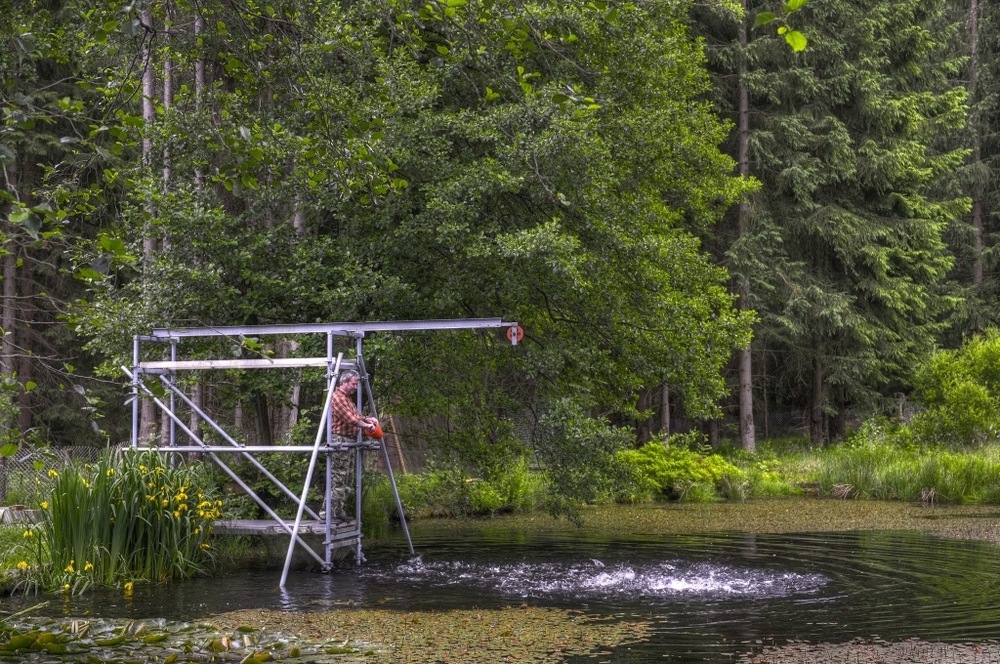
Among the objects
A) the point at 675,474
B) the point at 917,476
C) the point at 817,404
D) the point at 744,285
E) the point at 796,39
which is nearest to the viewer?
the point at 796,39

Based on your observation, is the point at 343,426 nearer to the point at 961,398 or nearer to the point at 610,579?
the point at 610,579

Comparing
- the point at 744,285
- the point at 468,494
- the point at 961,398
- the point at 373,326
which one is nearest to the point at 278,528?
the point at 373,326

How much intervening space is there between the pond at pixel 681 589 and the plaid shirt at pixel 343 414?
4.74 feet

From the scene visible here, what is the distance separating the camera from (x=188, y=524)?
11406 mm

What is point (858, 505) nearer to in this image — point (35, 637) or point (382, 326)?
point (382, 326)

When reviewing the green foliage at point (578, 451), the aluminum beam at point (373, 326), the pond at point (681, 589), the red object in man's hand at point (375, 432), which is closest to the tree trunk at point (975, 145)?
the pond at point (681, 589)

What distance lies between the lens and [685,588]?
10.3 m

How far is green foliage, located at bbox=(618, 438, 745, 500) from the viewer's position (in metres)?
20.0

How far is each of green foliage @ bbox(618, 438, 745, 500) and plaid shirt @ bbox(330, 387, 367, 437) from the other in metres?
8.56

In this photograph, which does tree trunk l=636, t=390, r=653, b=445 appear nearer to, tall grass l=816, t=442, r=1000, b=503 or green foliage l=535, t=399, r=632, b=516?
tall grass l=816, t=442, r=1000, b=503

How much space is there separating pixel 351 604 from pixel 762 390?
81.1 ft

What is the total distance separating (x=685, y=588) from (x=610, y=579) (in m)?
0.81

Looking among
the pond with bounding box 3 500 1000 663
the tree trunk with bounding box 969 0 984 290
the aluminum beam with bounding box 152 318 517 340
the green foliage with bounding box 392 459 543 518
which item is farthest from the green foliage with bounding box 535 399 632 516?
the tree trunk with bounding box 969 0 984 290

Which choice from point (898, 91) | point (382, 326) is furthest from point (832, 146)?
point (382, 326)
